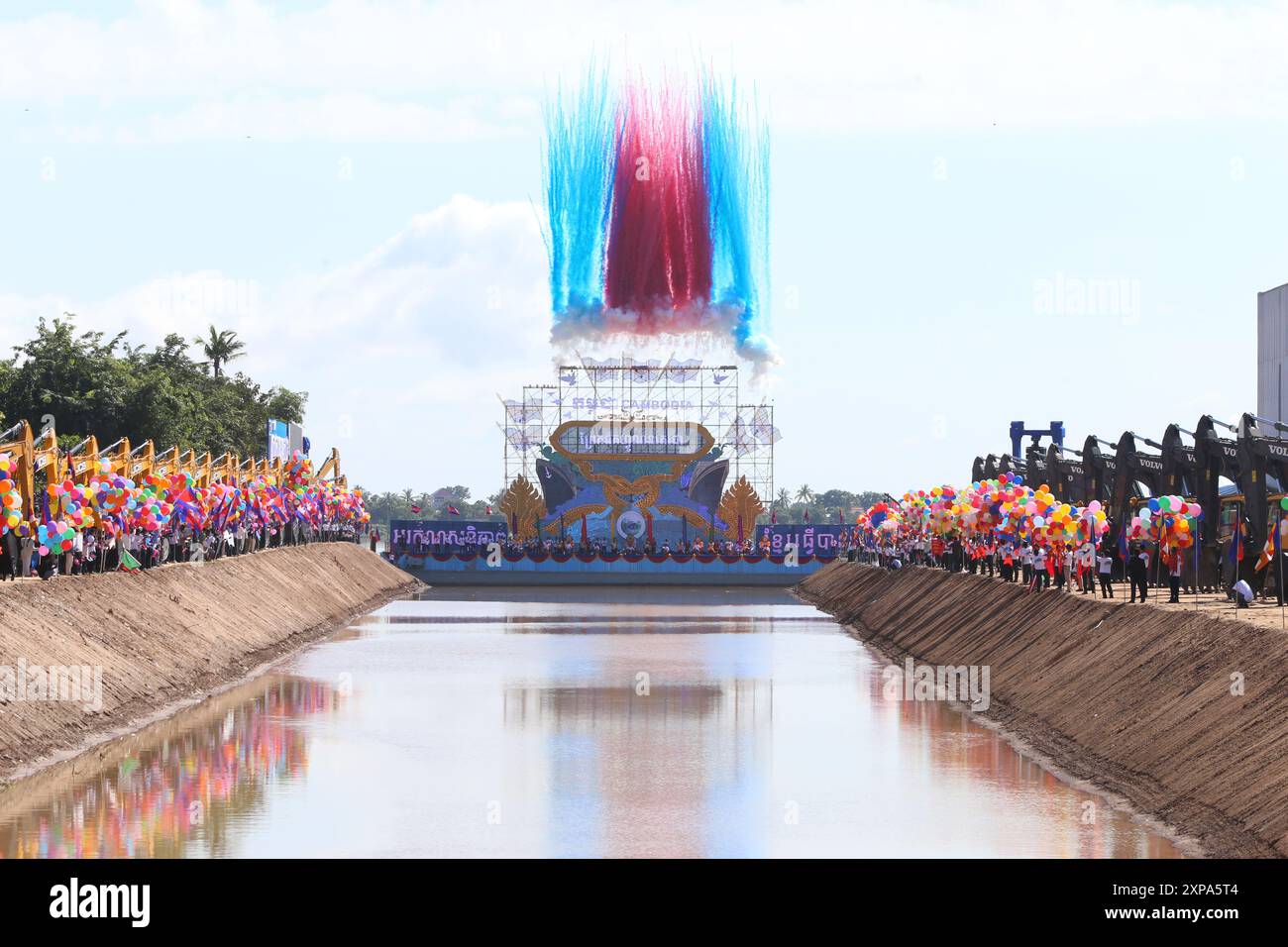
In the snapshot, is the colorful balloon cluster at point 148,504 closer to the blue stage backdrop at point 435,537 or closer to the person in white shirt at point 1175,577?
the person in white shirt at point 1175,577

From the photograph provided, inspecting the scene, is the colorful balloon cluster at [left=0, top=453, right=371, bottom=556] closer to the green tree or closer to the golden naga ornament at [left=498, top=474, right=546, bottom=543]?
the green tree

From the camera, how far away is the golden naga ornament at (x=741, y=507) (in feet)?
489

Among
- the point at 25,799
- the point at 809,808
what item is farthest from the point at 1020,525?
the point at 25,799

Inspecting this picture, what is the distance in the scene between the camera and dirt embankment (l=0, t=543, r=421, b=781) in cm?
3509

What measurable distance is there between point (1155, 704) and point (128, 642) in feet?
83.1

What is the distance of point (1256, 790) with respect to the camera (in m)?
25.0

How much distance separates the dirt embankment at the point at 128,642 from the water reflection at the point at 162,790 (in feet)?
3.27

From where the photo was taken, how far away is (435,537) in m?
144

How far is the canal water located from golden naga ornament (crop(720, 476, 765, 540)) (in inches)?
3541

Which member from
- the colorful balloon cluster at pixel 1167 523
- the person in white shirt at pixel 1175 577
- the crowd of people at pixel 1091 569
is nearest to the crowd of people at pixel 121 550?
the crowd of people at pixel 1091 569

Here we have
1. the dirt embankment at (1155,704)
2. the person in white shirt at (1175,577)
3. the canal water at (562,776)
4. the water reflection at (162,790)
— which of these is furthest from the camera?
the person in white shirt at (1175,577)

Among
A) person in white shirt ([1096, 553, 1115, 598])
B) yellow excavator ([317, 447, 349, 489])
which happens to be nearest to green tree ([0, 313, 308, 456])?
yellow excavator ([317, 447, 349, 489])

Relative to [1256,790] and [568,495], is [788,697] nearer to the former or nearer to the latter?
[1256,790]
